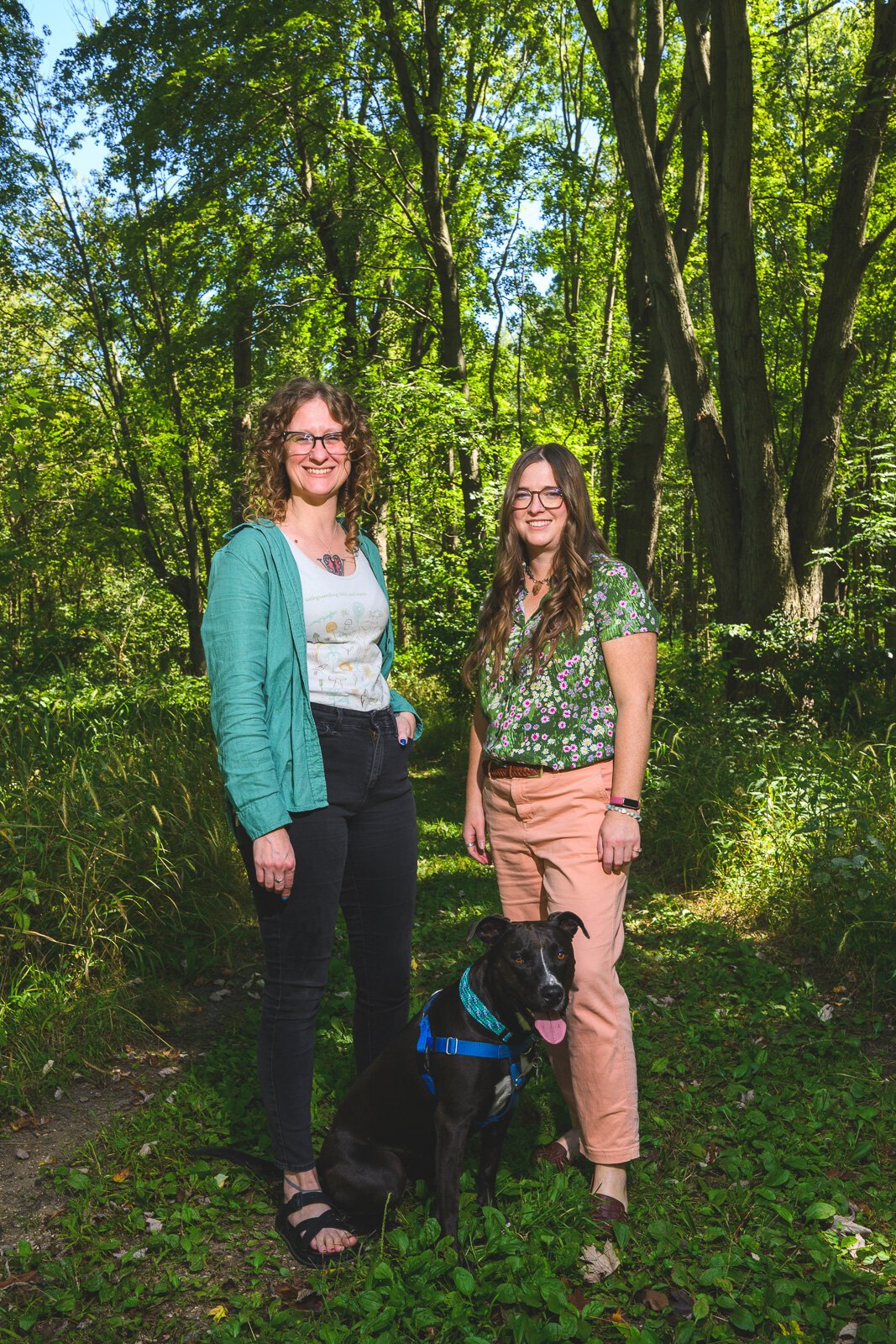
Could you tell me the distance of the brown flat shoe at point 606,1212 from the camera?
286 cm

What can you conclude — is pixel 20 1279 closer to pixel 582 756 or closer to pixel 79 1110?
pixel 79 1110

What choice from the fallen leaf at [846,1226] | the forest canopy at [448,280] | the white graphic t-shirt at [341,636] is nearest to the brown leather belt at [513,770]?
the white graphic t-shirt at [341,636]

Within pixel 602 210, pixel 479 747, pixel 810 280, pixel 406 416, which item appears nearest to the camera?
pixel 479 747

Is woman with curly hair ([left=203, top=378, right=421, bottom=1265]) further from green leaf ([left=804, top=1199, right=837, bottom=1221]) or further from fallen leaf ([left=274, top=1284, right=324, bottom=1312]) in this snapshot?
green leaf ([left=804, top=1199, right=837, bottom=1221])

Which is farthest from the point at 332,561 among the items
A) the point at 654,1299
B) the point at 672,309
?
the point at 672,309

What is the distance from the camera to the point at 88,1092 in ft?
13.1

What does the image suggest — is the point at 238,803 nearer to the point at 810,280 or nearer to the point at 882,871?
the point at 882,871

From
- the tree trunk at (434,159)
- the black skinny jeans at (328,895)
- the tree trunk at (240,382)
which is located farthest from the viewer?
the tree trunk at (240,382)

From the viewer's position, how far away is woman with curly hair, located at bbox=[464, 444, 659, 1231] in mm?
2818

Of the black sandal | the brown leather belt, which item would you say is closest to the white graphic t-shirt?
the brown leather belt

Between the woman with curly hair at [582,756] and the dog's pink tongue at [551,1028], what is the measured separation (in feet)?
0.78

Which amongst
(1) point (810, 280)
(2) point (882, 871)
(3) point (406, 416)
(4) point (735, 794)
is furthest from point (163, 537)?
(2) point (882, 871)

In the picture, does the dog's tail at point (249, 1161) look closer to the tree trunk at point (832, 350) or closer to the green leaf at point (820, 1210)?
the green leaf at point (820, 1210)

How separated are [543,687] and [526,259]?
1727cm
